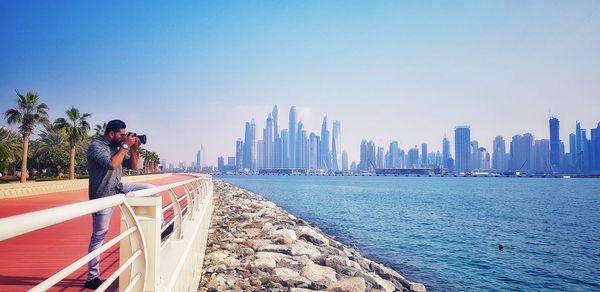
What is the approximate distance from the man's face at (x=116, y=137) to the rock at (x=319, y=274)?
17.5 feet

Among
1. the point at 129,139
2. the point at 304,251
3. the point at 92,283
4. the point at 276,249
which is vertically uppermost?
the point at 129,139

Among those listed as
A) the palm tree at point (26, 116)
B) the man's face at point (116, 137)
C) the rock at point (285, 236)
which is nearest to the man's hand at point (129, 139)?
the man's face at point (116, 137)

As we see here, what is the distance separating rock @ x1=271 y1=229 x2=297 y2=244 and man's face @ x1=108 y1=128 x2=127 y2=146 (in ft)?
26.3

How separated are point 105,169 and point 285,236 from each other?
8.60 meters

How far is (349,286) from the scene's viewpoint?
805cm

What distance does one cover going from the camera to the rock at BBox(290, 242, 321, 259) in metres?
10.6

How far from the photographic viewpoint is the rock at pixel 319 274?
825cm

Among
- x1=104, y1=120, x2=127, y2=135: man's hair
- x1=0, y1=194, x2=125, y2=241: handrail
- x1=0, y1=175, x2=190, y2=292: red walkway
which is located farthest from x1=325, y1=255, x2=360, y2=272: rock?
x1=0, y1=194, x2=125, y2=241: handrail

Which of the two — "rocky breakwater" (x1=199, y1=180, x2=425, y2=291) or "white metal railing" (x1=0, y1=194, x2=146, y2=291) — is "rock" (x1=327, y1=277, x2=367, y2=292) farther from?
"white metal railing" (x1=0, y1=194, x2=146, y2=291)

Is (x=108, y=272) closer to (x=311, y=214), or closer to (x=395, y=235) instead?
(x=395, y=235)

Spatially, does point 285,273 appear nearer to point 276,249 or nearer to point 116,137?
point 276,249

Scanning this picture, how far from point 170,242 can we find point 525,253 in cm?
1587

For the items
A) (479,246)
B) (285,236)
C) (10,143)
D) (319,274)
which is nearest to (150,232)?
(319,274)

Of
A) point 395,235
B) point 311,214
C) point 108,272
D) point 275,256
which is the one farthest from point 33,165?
point 108,272
